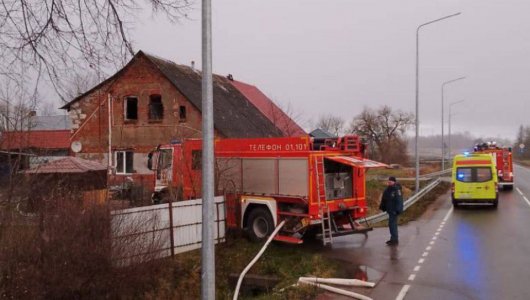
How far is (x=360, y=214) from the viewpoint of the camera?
15156 millimetres

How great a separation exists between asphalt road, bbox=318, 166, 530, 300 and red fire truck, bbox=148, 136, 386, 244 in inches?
39.8

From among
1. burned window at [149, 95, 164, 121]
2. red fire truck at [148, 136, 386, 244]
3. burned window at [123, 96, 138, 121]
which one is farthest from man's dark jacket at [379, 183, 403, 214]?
burned window at [123, 96, 138, 121]

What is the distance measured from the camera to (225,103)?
1444 inches

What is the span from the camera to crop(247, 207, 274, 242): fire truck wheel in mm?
14352

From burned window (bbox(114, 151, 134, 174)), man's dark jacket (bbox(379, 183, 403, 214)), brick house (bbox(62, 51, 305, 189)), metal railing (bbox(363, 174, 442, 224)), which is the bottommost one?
metal railing (bbox(363, 174, 442, 224))

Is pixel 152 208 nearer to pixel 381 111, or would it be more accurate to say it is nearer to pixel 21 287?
pixel 21 287

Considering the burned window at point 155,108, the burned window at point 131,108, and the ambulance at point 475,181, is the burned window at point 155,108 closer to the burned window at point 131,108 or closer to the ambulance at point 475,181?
the burned window at point 131,108

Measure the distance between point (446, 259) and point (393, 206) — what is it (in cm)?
260

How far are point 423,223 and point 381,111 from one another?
68346 mm

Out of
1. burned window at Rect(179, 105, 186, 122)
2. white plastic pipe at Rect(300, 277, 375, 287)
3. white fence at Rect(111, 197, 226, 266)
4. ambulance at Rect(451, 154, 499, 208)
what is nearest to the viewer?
white fence at Rect(111, 197, 226, 266)

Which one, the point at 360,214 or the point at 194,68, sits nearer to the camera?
the point at 360,214

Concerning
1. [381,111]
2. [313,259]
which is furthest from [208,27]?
[381,111]

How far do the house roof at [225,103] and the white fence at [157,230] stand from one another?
1746cm

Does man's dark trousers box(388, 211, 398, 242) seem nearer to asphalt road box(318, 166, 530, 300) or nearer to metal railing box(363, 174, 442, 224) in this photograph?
asphalt road box(318, 166, 530, 300)
